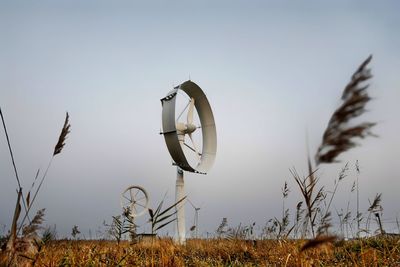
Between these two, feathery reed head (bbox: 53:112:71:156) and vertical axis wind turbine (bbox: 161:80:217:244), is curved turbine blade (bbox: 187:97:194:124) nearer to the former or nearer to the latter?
vertical axis wind turbine (bbox: 161:80:217:244)

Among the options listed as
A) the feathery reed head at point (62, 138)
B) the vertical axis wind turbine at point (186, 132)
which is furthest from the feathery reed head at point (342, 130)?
the vertical axis wind turbine at point (186, 132)

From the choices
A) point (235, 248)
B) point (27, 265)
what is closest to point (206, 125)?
point (235, 248)

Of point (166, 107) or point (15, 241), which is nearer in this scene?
Result: point (15, 241)

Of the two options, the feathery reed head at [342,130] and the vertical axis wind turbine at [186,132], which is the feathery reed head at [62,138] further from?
the vertical axis wind turbine at [186,132]

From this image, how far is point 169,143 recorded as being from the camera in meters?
13.0

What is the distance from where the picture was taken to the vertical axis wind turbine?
12898 millimetres

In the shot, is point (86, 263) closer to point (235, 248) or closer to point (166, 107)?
point (235, 248)

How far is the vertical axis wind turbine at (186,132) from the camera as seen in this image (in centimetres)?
1290

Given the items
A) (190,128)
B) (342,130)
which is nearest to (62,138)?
(342,130)

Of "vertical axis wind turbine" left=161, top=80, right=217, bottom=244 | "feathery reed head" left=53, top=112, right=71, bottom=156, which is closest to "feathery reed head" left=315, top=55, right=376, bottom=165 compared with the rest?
"feathery reed head" left=53, top=112, right=71, bottom=156

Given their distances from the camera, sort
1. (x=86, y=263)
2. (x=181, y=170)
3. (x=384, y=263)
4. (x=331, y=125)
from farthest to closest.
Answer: (x=181, y=170) → (x=384, y=263) → (x=86, y=263) → (x=331, y=125)

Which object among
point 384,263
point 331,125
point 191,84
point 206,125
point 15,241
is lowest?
point 384,263

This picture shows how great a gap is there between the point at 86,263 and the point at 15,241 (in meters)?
1.97

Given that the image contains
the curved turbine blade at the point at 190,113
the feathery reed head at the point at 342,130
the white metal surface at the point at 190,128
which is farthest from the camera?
the curved turbine blade at the point at 190,113
